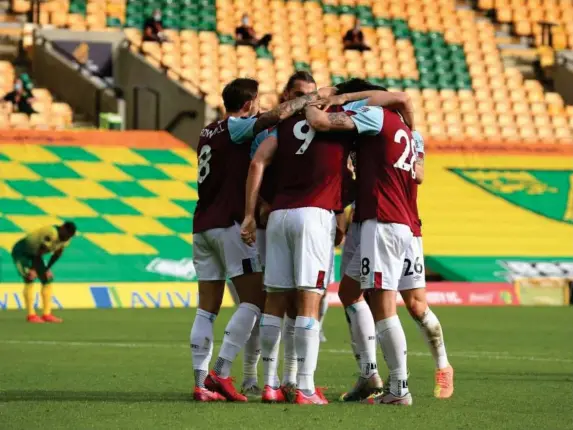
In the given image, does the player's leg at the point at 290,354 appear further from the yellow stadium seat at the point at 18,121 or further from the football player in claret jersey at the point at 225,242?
the yellow stadium seat at the point at 18,121

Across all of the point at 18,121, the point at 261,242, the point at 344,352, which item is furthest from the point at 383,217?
the point at 18,121

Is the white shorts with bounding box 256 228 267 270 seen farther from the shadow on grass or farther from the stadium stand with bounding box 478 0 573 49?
the stadium stand with bounding box 478 0 573 49

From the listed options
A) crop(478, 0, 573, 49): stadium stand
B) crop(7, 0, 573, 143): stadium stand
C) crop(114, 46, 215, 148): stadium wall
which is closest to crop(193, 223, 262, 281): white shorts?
crop(114, 46, 215, 148): stadium wall

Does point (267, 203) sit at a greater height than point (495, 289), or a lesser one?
greater

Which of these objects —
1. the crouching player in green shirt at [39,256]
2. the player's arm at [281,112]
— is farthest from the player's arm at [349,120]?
the crouching player in green shirt at [39,256]

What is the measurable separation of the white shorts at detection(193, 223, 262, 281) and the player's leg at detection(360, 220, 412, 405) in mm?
825

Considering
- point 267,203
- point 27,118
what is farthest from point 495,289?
point 267,203

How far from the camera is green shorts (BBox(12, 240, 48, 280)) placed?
1988 centimetres

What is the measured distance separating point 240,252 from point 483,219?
2061cm

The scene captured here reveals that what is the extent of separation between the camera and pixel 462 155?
105 ft

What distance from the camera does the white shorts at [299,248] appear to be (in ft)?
29.6

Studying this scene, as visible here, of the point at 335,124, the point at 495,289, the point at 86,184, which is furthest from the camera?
the point at 86,184

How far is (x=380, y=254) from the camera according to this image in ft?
29.9

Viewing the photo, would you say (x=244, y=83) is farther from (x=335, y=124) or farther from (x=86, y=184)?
(x=86, y=184)
